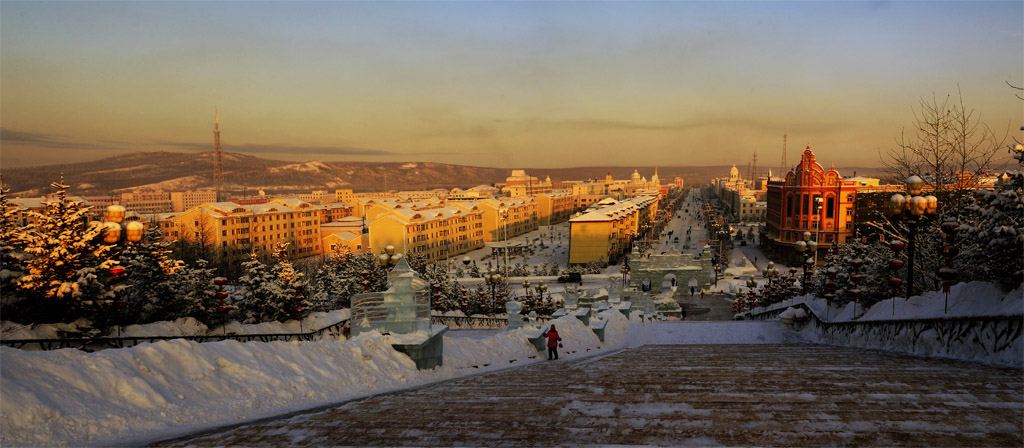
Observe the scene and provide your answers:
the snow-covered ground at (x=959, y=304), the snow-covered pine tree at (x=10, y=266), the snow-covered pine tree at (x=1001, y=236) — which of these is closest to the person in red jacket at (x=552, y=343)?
the snow-covered ground at (x=959, y=304)

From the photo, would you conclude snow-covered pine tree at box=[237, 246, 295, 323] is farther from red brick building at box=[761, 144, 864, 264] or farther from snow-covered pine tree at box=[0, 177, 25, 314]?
red brick building at box=[761, 144, 864, 264]

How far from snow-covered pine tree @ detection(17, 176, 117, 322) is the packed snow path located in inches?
569

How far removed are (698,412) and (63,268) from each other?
759 inches

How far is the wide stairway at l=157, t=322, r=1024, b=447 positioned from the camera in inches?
184

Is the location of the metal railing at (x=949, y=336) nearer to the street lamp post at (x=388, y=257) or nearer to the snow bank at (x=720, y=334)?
the snow bank at (x=720, y=334)

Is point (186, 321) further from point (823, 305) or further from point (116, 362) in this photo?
point (823, 305)

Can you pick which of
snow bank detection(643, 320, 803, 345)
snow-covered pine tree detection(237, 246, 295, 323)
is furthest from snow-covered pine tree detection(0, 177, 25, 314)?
snow bank detection(643, 320, 803, 345)

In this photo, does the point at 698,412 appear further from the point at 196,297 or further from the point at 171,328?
the point at 196,297

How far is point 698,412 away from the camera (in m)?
5.39

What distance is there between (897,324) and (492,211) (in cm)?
9134

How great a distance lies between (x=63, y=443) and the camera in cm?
513

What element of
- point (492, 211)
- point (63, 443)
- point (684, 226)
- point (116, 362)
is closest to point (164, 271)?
point (116, 362)

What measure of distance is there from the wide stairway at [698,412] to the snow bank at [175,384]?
0.98 meters

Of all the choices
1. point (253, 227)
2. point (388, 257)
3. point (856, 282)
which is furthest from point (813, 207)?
point (253, 227)
